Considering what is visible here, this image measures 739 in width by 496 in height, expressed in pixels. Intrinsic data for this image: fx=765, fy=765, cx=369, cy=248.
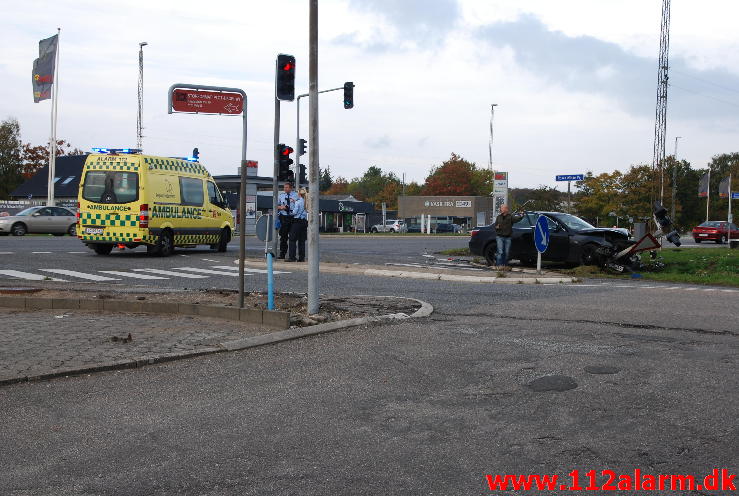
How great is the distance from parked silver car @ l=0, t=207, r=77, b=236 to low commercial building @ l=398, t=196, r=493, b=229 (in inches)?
2146

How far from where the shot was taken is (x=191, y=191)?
2258 cm

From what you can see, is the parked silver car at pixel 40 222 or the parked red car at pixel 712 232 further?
the parked red car at pixel 712 232

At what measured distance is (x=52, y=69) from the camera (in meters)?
41.2

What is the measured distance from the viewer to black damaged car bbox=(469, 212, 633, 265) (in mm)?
18844

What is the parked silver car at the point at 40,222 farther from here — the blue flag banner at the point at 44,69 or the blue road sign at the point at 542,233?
the blue road sign at the point at 542,233

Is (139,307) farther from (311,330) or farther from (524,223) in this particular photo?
(524,223)

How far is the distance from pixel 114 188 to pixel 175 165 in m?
2.07

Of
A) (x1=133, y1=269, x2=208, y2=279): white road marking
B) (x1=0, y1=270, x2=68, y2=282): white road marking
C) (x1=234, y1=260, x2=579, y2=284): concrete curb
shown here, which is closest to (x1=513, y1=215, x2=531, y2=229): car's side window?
(x1=234, y1=260, x2=579, y2=284): concrete curb

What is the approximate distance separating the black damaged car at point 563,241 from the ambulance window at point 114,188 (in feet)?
31.2

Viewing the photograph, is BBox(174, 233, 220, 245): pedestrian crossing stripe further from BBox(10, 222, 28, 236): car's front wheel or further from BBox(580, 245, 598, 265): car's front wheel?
BBox(10, 222, 28, 236): car's front wheel

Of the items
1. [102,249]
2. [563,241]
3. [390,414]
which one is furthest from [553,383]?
[102,249]

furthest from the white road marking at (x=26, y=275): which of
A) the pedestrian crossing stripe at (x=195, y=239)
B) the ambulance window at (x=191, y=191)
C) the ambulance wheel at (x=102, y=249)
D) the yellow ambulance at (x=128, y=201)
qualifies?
the ambulance window at (x=191, y=191)

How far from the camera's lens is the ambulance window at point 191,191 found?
22297 millimetres

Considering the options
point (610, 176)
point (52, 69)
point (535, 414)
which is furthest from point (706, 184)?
point (535, 414)
